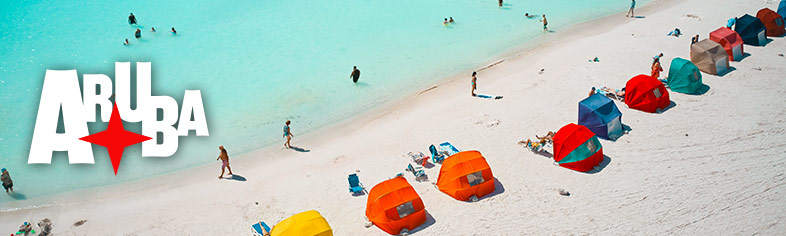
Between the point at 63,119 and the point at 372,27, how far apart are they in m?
19.6

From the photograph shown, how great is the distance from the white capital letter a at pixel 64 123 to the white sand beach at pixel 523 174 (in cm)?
325

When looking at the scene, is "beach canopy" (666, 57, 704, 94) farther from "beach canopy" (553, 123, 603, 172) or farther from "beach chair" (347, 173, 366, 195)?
"beach chair" (347, 173, 366, 195)

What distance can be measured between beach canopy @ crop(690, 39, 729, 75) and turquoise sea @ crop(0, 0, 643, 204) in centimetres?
1031

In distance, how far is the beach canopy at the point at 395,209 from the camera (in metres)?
14.4

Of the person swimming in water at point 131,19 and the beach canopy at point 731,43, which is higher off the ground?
the person swimming in water at point 131,19

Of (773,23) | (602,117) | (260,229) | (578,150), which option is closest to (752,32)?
(773,23)

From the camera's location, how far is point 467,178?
51.6ft

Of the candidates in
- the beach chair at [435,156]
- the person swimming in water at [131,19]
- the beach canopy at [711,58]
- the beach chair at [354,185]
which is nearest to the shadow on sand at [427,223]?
the beach chair at [354,185]

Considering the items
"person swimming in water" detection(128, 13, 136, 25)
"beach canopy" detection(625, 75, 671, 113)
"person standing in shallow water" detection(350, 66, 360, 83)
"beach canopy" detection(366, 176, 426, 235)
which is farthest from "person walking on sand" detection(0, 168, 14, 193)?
"beach canopy" detection(625, 75, 671, 113)

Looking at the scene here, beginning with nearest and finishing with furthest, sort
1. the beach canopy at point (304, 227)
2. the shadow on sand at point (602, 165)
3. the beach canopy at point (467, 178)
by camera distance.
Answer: the beach canopy at point (304, 227) < the beach canopy at point (467, 178) < the shadow on sand at point (602, 165)

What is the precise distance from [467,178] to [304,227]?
5.43 m

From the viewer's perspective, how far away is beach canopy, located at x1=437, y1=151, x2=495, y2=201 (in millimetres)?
15703

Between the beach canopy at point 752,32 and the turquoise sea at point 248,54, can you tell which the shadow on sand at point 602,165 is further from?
the beach canopy at point 752,32

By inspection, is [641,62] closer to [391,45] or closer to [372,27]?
[391,45]
